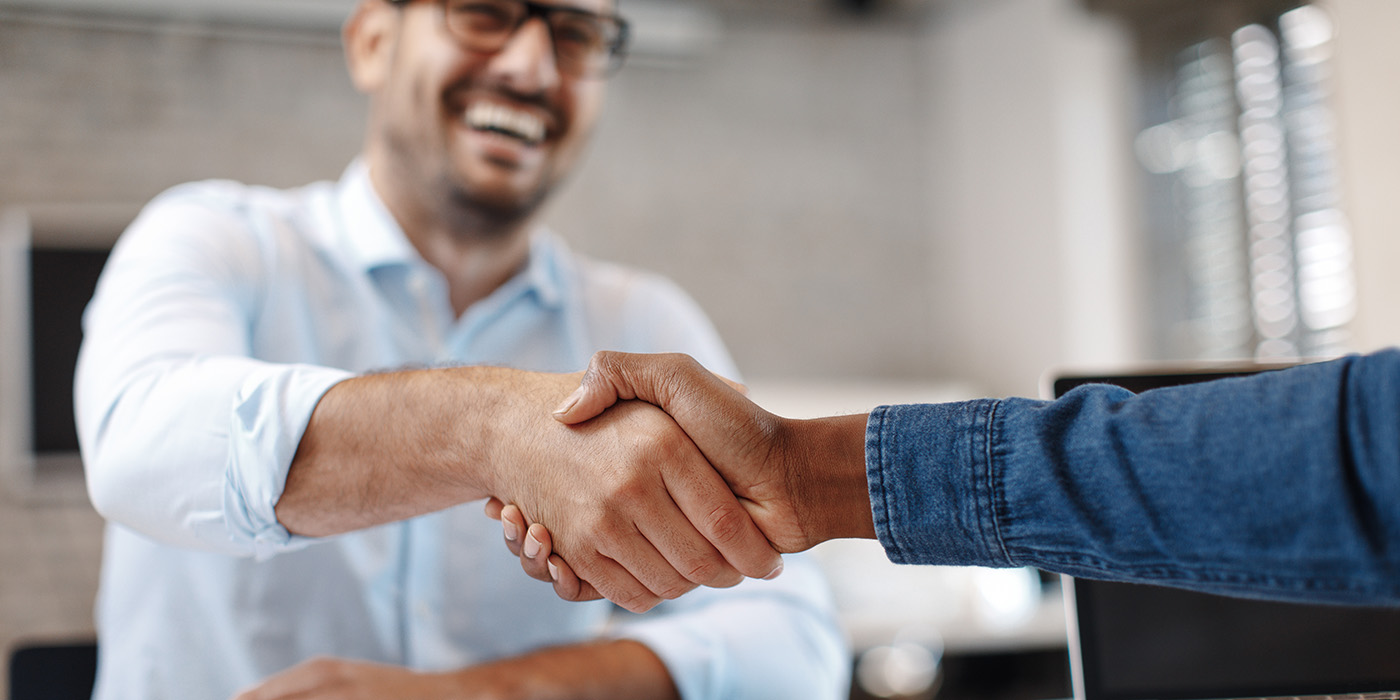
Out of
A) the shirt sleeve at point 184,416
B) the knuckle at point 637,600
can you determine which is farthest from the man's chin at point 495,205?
the knuckle at point 637,600

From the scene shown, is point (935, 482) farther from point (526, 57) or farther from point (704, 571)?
point (526, 57)

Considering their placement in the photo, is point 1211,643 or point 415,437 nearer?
point 415,437

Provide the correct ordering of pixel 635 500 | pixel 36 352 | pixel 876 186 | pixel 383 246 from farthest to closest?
pixel 876 186
pixel 36 352
pixel 383 246
pixel 635 500

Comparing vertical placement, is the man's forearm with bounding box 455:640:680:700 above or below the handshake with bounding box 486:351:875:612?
below

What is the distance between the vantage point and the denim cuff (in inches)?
27.1

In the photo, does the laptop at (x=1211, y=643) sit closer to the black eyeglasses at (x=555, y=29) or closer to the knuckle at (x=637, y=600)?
the knuckle at (x=637, y=600)

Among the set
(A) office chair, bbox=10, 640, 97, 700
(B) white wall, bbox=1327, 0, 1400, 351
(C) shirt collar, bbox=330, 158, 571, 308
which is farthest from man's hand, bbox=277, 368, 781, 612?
(B) white wall, bbox=1327, 0, 1400, 351

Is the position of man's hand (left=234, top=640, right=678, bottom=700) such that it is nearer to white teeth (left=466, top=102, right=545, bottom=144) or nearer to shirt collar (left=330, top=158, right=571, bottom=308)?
shirt collar (left=330, top=158, right=571, bottom=308)

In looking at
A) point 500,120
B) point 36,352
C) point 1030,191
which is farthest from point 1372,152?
point 36,352

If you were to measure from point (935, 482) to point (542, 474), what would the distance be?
1.05 ft

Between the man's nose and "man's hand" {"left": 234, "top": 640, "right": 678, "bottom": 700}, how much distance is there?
72cm

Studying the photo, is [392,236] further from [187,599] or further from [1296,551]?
[1296,551]

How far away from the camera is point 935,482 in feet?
2.31

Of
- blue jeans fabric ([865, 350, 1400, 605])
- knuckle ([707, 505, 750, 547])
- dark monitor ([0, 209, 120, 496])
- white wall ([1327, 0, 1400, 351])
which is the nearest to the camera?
blue jeans fabric ([865, 350, 1400, 605])
